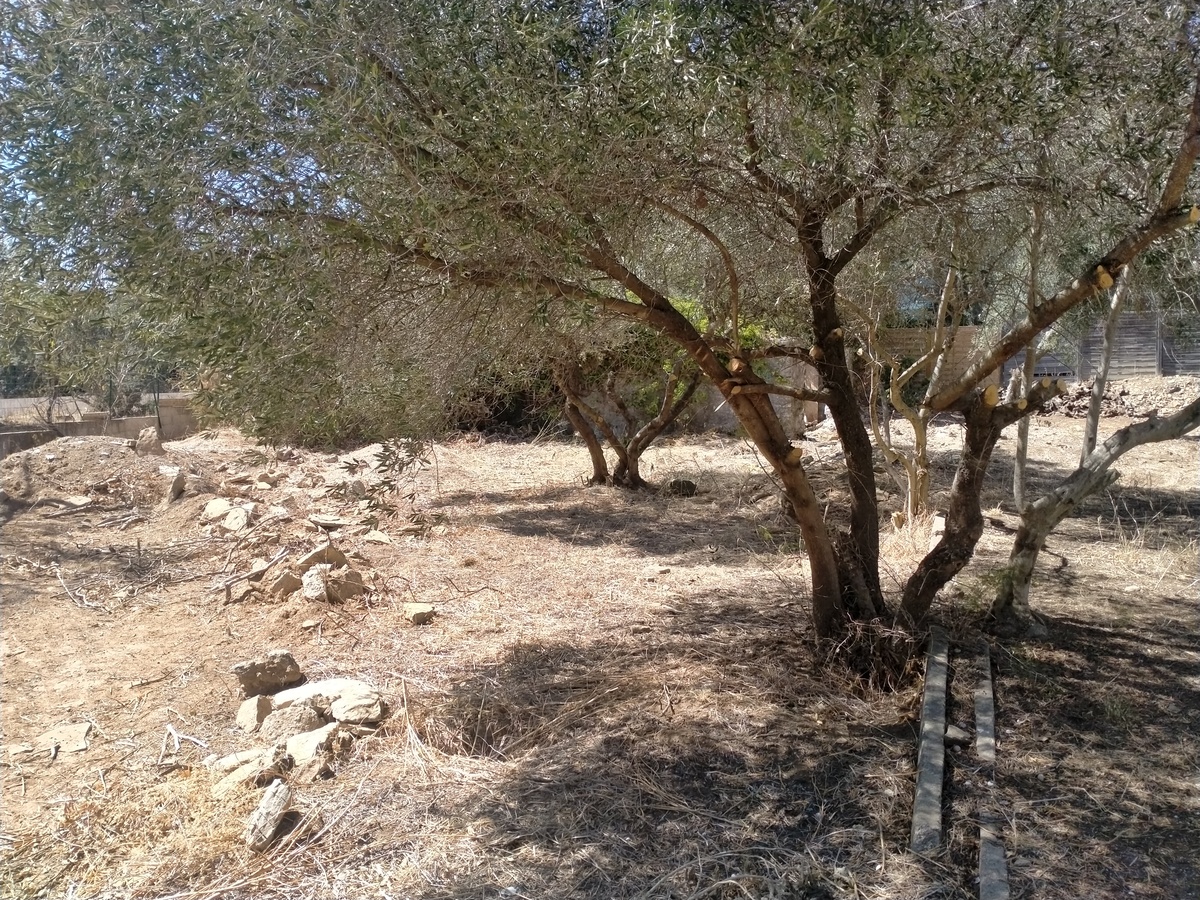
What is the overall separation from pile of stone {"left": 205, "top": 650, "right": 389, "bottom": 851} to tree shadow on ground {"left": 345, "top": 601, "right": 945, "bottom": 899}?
0.44 meters

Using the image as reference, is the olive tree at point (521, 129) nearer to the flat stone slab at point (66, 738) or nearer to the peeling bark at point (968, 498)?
the peeling bark at point (968, 498)

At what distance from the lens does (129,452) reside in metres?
14.6

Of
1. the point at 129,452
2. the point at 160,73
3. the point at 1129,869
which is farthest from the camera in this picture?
the point at 129,452

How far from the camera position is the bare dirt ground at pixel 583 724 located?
4.31 m

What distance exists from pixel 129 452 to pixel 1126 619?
1287 centimetres

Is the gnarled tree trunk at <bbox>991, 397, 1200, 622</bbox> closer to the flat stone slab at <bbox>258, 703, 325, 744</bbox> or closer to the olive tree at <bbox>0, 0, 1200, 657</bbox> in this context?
the olive tree at <bbox>0, 0, 1200, 657</bbox>

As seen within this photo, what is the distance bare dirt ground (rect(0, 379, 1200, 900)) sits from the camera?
4309 mm

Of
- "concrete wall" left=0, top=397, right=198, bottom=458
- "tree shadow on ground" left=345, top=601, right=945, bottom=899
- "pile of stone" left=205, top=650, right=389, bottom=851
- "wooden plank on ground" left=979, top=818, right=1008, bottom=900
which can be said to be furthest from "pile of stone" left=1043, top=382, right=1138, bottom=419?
"concrete wall" left=0, top=397, right=198, bottom=458

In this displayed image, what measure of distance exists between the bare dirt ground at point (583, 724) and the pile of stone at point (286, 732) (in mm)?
99

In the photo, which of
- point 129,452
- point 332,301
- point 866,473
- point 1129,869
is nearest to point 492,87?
point 332,301

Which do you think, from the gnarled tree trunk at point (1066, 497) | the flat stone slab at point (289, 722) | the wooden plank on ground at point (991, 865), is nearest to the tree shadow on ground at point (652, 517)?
the gnarled tree trunk at point (1066, 497)

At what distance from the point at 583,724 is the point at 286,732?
1.66 meters

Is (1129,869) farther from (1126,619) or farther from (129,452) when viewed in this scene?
(129,452)

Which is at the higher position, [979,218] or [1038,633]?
[979,218]
